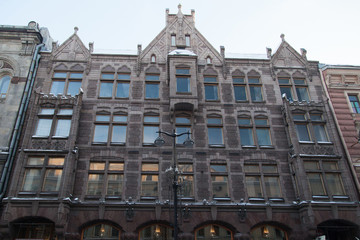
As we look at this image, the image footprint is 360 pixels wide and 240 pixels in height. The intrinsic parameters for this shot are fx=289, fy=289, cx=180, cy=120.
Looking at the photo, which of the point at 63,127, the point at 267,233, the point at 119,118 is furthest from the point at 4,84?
the point at 267,233

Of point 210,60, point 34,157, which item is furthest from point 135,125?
point 210,60

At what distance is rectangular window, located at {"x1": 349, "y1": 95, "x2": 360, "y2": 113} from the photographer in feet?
77.0

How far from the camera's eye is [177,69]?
23219 millimetres

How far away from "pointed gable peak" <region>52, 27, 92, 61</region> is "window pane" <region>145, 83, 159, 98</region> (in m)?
5.83

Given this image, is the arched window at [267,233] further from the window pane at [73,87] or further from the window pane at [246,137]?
the window pane at [73,87]

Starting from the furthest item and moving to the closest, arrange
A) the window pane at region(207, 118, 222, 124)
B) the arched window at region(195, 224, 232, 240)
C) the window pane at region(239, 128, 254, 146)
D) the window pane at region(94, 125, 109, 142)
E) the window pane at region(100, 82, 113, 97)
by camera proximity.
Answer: the window pane at region(100, 82, 113, 97) → the window pane at region(207, 118, 222, 124) → the window pane at region(239, 128, 254, 146) → the window pane at region(94, 125, 109, 142) → the arched window at region(195, 224, 232, 240)

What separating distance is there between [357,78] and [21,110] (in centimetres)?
2714

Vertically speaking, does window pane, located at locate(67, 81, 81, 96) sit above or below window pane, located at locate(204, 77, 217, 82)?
below

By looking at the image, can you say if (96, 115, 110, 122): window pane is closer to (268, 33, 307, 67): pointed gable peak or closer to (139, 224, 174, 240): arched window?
(139, 224, 174, 240): arched window

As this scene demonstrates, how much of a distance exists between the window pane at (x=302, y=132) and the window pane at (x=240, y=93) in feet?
15.2

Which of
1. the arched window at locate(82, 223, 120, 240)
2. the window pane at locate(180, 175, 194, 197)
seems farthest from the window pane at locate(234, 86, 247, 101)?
the arched window at locate(82, 223, 120, 240)

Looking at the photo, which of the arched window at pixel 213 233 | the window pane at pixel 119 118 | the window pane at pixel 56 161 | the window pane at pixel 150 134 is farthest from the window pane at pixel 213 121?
the window pane at pixel 56 161

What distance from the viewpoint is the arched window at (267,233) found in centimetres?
1883

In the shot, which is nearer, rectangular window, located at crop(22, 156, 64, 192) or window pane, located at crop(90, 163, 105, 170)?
rectangular window, located at crop(22, 156, 64, 192)
